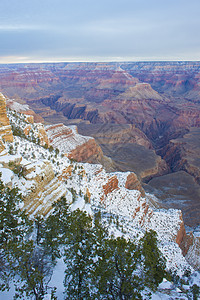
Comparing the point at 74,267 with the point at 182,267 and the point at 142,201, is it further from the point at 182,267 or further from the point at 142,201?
the point at 142,201

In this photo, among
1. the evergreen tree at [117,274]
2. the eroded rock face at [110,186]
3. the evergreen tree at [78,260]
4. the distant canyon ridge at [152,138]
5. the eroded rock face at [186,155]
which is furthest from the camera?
the eroded rock face at [186,155]

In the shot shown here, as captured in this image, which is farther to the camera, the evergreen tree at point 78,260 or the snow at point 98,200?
the snow at point 98,200

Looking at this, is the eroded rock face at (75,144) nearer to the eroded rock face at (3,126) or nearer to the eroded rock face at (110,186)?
the eroded rock face at (110,186)

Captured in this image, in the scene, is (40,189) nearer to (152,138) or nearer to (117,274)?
Result: (117,274)

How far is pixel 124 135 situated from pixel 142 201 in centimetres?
7981

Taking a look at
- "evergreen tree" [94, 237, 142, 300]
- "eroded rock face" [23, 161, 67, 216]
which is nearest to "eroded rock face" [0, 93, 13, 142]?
"eroded rock face" [23, 161, 67, 216]

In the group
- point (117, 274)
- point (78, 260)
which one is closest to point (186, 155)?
point (117, 274)

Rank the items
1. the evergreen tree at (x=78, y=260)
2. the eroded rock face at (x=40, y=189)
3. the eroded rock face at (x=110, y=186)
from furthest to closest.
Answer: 1. the eroded rock face at (x=110, y=186)
2. the eroded rock face at (x=40, y=189)
3. the evergreen tree at (x=78, y=260)

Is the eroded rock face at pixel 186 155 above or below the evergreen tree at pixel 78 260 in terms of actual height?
below

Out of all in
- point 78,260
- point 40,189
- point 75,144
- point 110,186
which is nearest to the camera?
point 78,260

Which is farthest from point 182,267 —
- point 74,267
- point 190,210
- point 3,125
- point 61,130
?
point 61,130

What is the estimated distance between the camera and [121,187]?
3581cm

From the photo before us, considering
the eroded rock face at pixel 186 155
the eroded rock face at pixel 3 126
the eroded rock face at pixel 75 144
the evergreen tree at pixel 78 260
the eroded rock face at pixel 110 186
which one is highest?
the eroded rock face at pixel 3 126

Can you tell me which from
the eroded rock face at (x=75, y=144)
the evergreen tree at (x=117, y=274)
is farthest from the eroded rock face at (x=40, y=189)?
the eroded rock face at (x=75, y=144)
